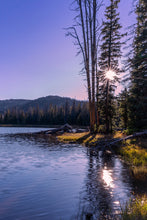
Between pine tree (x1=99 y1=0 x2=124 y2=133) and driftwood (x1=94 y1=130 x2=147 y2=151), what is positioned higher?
pine tree (x1=99 y1=0 x2=124 y2=133)

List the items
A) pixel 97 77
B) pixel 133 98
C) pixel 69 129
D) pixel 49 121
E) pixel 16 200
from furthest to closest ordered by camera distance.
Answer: pixel 49 121 < pixel 69 129 < pixel 97 77 < pixel 133 98 < pixel 16 200

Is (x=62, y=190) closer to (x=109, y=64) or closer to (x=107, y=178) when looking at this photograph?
(x=107, y=178)

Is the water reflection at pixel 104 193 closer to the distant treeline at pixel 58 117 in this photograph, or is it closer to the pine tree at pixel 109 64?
the pine tree at pixel 109 64

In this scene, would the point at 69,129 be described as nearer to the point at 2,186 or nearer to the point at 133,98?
the point at 133,98

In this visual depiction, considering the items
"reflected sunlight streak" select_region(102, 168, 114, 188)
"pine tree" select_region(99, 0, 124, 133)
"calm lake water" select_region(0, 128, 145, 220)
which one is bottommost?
"reflected sunlight streak" select_region(102, 168, 114, 188)

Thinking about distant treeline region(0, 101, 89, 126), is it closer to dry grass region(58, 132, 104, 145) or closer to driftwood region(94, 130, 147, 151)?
dry grass region(58, 132, 104, 145)

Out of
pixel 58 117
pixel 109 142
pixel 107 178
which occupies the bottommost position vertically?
pixel 107 178

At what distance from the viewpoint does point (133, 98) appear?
19.7 m

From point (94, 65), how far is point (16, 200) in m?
21.7

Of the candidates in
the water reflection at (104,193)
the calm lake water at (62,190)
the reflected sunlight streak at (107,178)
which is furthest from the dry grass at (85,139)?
the water reflection at (104,193)

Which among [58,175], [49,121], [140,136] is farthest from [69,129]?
[49,121]

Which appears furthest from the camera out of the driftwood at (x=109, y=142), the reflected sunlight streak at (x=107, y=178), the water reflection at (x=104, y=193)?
the driftwood at (x=109, y=142)

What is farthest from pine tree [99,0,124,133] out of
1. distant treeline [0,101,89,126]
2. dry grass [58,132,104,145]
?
distant treeline [0,101,89,126]

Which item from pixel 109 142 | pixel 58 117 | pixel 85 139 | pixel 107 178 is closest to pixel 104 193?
pixel 107 178
